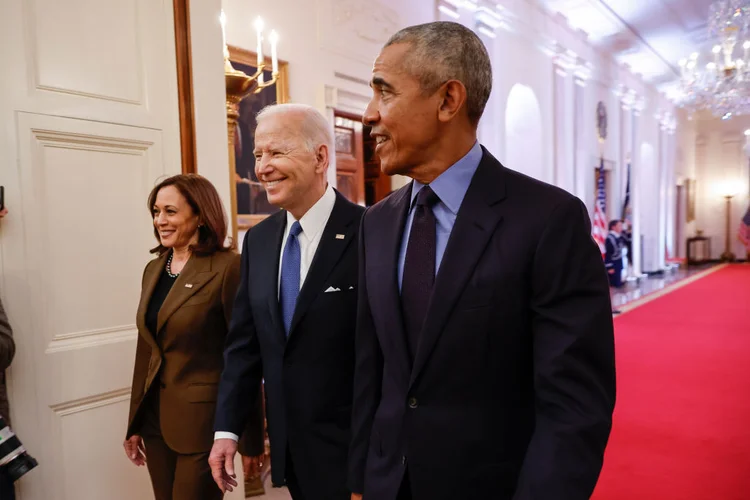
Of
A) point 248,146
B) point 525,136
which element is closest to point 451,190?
point 248,146

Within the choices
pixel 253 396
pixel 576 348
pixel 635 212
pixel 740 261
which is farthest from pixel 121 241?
pixel 740 261

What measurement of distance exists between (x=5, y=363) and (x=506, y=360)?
172cm

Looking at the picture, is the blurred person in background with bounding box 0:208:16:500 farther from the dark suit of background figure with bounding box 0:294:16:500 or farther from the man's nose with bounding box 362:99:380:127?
the man's nose with bounding box 362:99:380:127

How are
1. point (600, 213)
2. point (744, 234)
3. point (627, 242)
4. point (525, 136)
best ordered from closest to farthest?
1. point (525, 136)
2. point (600, 213)
3. point (627, 242)
4. point (744, 234)

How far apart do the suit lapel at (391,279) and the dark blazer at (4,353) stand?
1388mm

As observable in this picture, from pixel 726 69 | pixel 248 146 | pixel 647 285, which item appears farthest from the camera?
pixel 647 285

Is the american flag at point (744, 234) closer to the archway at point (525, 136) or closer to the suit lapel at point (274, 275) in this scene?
the archway at point (525, 136)

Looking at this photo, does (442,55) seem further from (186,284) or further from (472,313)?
(186,284)

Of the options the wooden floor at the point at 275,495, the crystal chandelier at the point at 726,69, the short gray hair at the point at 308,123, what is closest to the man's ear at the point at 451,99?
the short gray hair at the point at 308,123

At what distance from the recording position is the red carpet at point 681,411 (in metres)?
3.19

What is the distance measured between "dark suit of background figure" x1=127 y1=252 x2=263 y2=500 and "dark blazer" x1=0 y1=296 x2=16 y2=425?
0.41 metres

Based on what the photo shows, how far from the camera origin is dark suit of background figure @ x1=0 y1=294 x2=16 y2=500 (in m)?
1.84

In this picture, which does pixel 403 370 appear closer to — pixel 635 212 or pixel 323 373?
pixel 323 373

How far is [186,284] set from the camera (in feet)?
6.65
